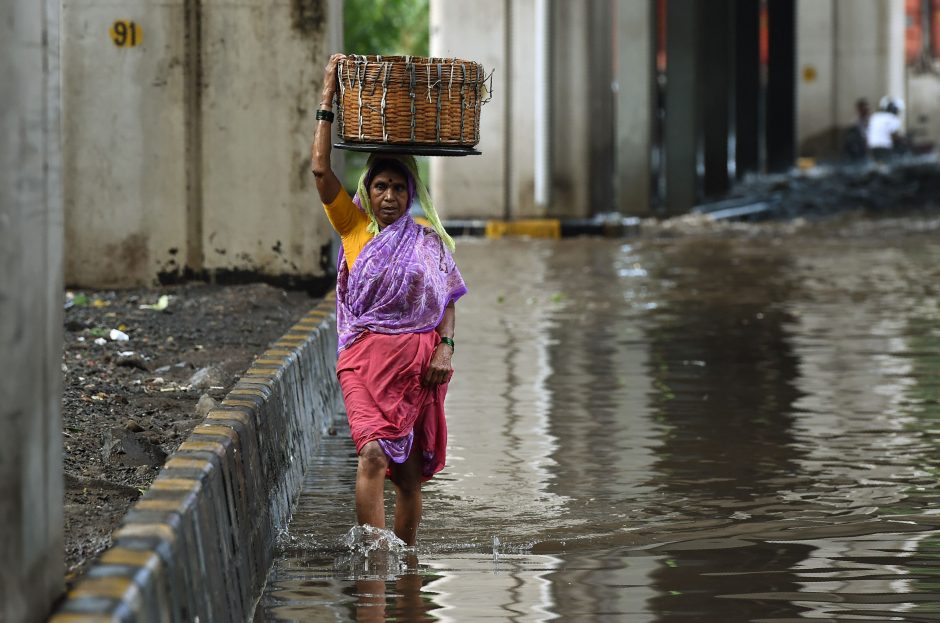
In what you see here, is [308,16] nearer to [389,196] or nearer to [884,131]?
[389,196]

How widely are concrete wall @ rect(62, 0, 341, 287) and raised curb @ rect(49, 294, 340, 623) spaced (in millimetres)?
4036

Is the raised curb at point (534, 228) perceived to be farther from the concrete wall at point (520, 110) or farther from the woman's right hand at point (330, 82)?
the woman's right hand at point (330, 82)

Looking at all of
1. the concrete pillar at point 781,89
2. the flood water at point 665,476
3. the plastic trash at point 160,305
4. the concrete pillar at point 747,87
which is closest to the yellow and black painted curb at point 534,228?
the flood water at point 665,476

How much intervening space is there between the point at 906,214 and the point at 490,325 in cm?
1958

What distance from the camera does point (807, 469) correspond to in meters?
8.16

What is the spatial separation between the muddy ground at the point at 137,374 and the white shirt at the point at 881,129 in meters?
34.3

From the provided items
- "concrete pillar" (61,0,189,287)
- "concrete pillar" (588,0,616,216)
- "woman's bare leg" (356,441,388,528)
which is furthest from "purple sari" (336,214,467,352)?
"concrete pillar" (588,0,616,216)

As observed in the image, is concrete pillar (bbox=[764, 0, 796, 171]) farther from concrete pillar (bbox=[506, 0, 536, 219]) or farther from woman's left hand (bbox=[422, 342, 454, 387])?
woman's left hand (bbox=[422, 342, 454, 387])

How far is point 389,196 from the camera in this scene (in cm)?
648

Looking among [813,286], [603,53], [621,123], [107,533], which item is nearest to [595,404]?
[107,533]

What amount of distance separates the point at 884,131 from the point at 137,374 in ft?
125

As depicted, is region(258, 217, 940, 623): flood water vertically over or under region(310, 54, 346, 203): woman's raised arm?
under

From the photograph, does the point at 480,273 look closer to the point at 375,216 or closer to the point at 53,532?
the point at 375,216

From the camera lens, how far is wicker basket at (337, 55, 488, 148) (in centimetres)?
644
